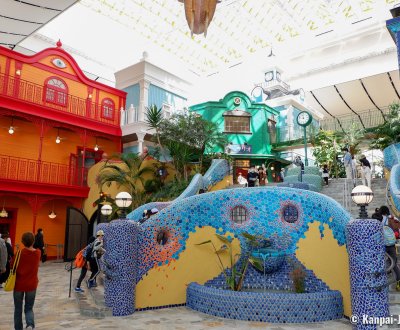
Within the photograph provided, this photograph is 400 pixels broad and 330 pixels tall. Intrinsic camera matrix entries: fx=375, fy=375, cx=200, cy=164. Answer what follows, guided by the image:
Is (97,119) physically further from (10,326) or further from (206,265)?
(10,326)

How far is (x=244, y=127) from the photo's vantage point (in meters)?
23.4

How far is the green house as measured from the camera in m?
22.8

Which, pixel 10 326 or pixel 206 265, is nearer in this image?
pixel 10 326

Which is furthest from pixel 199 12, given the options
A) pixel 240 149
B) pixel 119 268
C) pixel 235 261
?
pixel 240 149

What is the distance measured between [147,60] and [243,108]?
6600 mm

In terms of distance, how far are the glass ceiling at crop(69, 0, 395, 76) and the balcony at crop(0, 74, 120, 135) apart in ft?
29.8

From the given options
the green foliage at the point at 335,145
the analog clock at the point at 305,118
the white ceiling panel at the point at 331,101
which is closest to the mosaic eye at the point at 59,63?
the analog clock at the point at 305,118

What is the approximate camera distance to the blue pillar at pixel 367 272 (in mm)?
5965

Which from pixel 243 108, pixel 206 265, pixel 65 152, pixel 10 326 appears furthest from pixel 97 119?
pixel 10 326

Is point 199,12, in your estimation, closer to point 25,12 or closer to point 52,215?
point 25,12

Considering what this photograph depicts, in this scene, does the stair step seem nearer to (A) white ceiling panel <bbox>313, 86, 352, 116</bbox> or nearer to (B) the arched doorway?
(B) the arched doorway

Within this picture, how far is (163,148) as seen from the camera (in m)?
17.9

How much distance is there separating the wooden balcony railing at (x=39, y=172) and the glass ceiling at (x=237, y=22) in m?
11.7

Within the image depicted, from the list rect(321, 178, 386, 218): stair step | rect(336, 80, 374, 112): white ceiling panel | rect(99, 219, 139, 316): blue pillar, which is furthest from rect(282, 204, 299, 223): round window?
rect(336, 80, 374, 112): white ceiling panel
